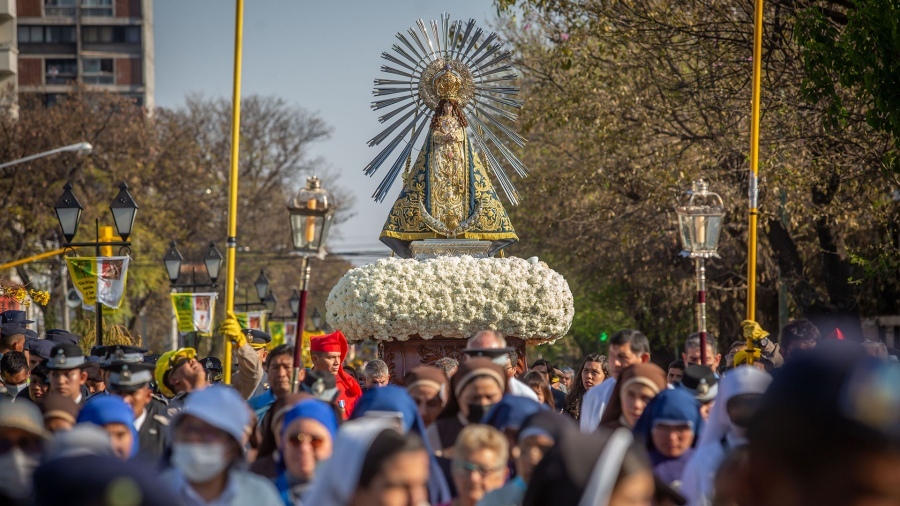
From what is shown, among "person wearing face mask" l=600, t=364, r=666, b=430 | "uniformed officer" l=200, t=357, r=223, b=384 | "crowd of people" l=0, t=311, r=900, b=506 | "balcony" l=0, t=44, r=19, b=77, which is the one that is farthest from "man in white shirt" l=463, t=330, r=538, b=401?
"balcony" l=0, t=44, r=19, b=77

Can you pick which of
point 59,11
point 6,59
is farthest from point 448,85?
point 59,11

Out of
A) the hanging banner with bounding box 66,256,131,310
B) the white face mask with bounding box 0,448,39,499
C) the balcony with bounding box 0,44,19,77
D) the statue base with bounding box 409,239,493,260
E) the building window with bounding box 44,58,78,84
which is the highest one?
the building window with bounding box 44,58,78,84

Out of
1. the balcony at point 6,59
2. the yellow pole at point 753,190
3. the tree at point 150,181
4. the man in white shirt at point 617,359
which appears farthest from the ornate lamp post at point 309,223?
the balcony at point 6,59

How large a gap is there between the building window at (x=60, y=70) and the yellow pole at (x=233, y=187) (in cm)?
6689

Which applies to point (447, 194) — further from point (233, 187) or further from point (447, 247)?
point (233, 187)

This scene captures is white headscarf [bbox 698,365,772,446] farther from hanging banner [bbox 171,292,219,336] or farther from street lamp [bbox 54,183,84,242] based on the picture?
hanging banner [bbox 171,292,219,336]

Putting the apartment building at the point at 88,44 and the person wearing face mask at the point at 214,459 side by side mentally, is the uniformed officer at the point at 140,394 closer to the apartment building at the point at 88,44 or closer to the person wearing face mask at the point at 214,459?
the person wearing face mask at the point at 214,459

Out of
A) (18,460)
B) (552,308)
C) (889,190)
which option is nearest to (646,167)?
(889,190)

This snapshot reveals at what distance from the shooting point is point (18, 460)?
14.0ft

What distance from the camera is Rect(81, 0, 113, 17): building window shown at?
251 ft

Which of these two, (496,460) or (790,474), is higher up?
(790,474)

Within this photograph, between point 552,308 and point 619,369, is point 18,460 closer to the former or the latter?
point 619,369

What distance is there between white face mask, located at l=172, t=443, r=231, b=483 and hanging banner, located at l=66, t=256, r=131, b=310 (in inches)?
459

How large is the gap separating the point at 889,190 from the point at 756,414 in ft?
60.8
